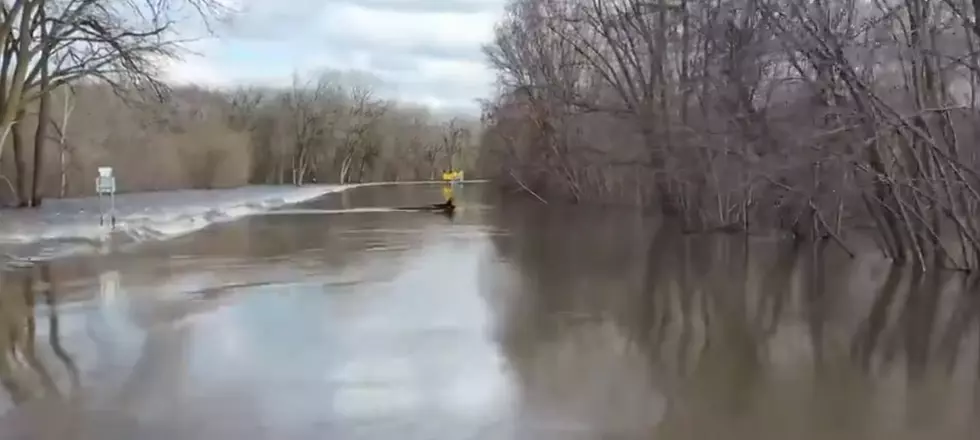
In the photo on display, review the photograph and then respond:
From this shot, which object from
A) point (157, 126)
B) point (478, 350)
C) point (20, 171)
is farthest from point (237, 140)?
point (478, 350)

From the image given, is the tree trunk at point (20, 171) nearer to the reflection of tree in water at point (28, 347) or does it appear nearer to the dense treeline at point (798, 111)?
the dense treeline at point (798, 111)

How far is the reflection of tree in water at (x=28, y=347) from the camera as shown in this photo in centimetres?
757

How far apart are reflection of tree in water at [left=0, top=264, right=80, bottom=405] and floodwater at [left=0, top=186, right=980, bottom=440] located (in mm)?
37

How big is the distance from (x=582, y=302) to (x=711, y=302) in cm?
178

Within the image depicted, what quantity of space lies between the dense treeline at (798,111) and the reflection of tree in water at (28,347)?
Result: 9544 mm

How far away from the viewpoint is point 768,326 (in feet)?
35.9

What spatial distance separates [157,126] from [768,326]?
5502 cm

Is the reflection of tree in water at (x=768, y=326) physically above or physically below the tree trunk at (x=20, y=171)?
below

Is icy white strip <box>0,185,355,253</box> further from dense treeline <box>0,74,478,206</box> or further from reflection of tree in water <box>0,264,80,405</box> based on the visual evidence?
reflection of tree in water <box>0,264,80,405</box>

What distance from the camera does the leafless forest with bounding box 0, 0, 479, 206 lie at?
2744 cm

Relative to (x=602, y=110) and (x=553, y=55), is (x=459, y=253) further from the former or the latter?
(x=553, y=55)

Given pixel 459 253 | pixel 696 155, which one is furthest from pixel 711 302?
pixel 696 155

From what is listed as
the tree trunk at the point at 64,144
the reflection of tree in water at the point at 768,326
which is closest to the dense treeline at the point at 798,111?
the reflection of tree in water at the point at 768,326

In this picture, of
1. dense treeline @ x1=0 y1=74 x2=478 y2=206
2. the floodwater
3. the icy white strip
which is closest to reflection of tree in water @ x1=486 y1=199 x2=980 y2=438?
the floodwater
